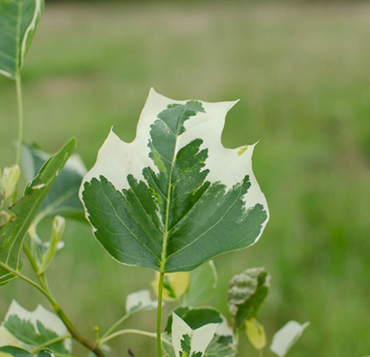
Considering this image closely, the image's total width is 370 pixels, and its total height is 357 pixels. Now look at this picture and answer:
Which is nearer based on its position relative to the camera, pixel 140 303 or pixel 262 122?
pixel 140 303

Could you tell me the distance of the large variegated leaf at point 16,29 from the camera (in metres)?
0.26

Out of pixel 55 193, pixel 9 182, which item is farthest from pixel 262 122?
pixel 9 182

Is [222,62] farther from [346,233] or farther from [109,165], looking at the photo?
[109,165]

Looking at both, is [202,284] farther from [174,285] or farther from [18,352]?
[18,352]

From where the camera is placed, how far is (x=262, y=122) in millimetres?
2148

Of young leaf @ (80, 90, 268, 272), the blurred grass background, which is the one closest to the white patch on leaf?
young leaf @ (80, 90, 268, 272)

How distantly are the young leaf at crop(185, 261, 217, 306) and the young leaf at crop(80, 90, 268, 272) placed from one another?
3.2 inches

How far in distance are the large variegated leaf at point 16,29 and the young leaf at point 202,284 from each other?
172 millimetres

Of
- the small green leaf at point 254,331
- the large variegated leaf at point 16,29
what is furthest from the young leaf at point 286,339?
the large variegated leaf at point 16,29

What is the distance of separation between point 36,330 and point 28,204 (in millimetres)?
132

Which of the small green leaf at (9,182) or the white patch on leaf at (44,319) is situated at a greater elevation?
the small green leaf at (9,182)

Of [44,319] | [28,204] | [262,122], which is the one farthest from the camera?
[262,122]

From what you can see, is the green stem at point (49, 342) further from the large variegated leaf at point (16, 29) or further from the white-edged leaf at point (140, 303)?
the large variegated leaf at point (16, 29)

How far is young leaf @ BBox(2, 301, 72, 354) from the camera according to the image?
0.88ft
